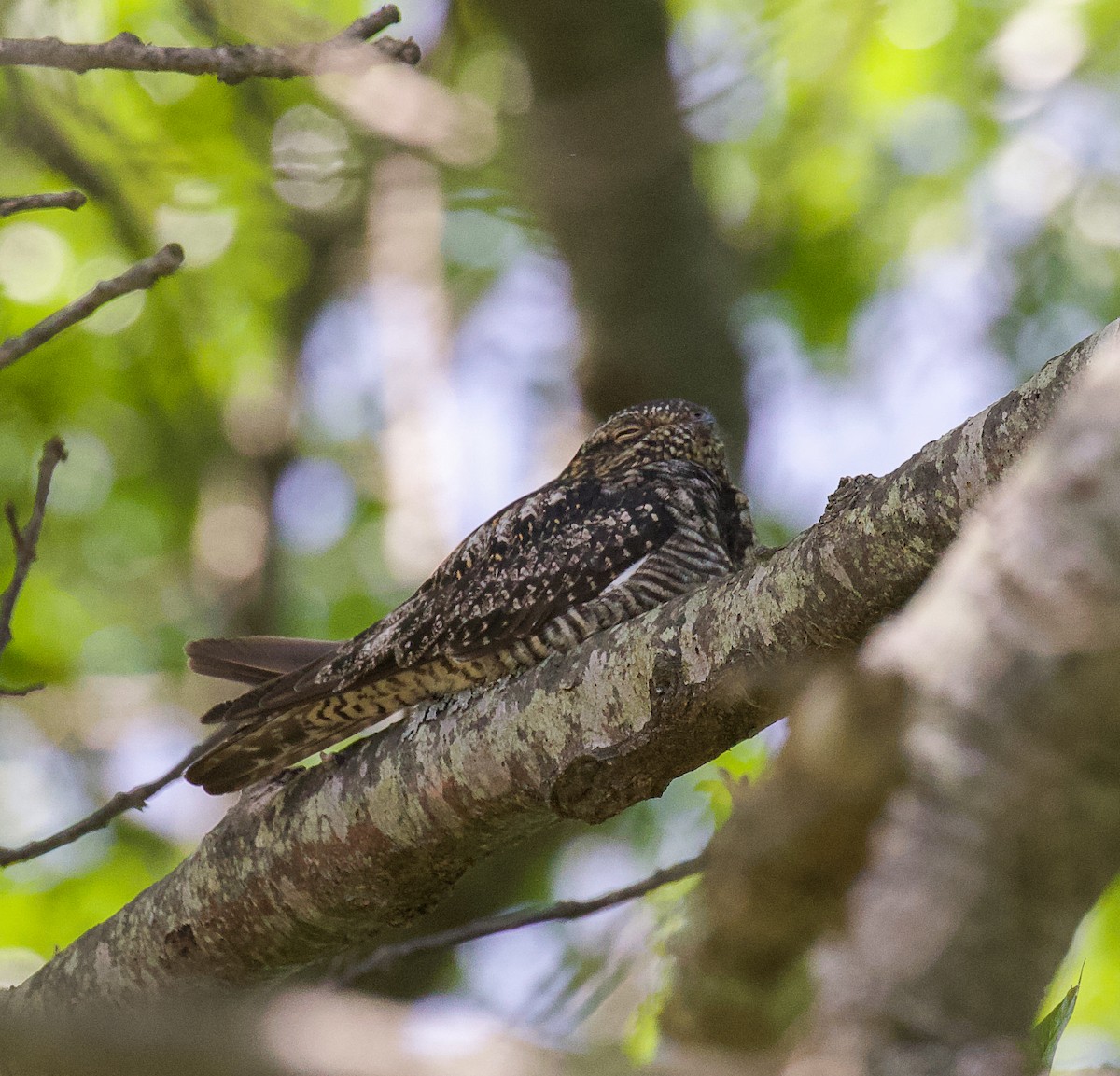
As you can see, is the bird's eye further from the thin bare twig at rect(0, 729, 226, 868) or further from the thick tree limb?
the thick tree limb

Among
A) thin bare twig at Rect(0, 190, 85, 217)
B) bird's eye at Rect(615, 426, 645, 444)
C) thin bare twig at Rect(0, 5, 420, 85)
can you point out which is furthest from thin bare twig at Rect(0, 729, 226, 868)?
bird's eye at Rect(615, 426, 645, 444)

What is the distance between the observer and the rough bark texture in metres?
5.14

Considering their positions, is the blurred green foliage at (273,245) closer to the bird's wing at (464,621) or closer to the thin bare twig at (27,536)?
the bird's wing at (464,621)

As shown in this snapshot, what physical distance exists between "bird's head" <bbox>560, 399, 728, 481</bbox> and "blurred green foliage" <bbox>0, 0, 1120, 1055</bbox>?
136 cm

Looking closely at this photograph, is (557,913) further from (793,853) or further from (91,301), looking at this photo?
(793,853)

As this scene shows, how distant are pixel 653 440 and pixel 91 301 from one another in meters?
2.31

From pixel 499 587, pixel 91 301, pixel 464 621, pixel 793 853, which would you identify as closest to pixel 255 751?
pixel 464 621

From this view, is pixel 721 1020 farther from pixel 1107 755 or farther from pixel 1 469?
pixel 1 469

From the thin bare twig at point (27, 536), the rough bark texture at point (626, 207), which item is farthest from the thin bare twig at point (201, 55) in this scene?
the rough bark texture at point (626, 207)

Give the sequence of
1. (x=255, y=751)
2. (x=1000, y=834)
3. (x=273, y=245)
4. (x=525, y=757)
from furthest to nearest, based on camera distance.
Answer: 1. (x=273, y=245)
2. (x=255, y=751)
3. (x=525, y=757)
4. (x=1000, y=834)

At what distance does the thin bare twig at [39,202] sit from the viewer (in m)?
2.54

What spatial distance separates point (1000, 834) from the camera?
0.85 m

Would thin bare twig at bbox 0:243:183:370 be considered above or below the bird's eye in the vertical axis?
below

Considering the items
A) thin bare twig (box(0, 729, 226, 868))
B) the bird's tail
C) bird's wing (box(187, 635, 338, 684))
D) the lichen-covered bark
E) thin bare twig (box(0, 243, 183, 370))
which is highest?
thin bare twig (box(0, 243, 183, 370))
